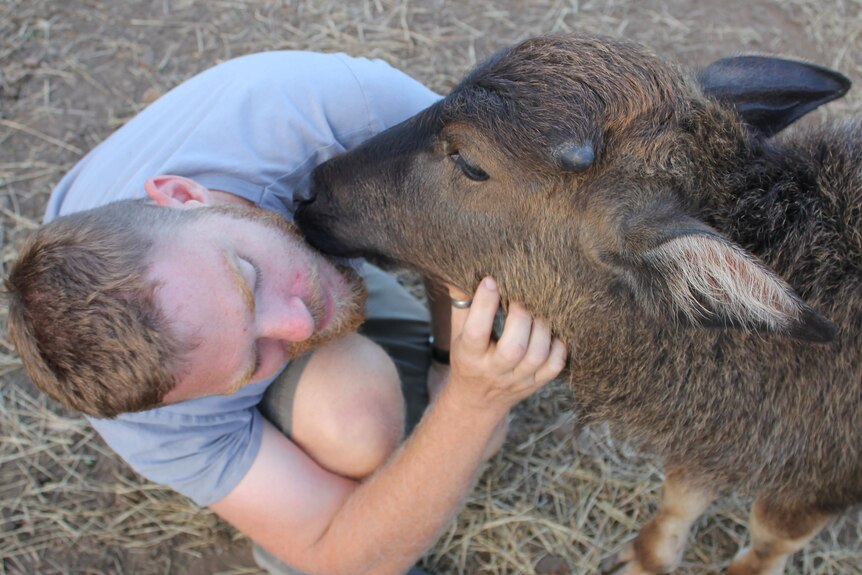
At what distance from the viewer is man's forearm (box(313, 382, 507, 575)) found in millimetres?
3033

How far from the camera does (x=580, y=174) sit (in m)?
2.56

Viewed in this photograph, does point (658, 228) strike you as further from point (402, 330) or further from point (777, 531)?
point (402, 330)

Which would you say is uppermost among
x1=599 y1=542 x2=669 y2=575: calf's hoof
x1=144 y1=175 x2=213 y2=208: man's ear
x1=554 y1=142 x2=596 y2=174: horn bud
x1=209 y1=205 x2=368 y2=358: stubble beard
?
x1=554 y1=142 x2=596 y2=174: horn bud

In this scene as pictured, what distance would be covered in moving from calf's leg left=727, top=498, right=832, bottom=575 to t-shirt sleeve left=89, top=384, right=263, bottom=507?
2108 mm

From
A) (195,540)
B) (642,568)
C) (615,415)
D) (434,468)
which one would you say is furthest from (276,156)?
(642,568)

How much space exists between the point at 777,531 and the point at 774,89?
5.81 ft

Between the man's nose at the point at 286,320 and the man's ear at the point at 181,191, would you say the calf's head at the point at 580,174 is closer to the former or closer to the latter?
the man's nose at the point at 286,320

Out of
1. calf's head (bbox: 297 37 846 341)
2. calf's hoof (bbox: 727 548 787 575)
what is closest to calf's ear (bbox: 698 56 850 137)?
calf's head (bbox: 297 37 846 341)

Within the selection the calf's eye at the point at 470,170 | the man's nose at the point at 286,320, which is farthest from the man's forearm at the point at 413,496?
the calf's eye at the point at 470,170

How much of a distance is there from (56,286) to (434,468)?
1485 mm

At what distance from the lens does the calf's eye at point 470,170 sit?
2680 millimetres

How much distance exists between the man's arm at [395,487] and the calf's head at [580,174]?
9.8 inches

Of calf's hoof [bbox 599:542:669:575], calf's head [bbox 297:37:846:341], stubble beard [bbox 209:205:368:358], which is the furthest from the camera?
calf's hoof [bbox 599:542:669:575]

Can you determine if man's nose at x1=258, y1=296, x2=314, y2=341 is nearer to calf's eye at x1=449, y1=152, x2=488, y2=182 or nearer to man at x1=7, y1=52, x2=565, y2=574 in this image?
man at x1=7, y1=52, x2=565, y2=574
